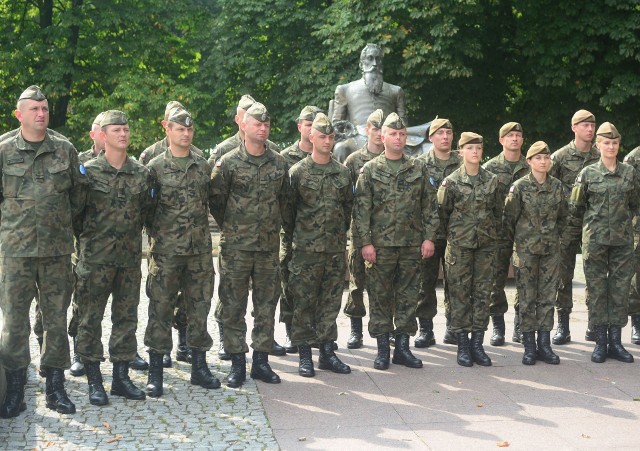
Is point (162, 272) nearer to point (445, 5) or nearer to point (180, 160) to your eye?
point (180, 160)

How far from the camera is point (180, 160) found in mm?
7801

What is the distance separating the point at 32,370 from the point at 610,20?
15522 mm

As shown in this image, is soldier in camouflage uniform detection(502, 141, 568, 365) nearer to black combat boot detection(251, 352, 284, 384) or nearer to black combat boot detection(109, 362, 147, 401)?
black combat boot detection(251, 352, 284, 384)

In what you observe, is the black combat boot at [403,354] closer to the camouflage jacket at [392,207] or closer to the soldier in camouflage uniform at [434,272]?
the soldier in camouflage uniform at [434,272]

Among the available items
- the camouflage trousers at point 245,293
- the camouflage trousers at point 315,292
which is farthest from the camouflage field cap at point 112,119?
the camouflage trousers at point 315,292

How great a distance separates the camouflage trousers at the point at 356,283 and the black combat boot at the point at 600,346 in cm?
218

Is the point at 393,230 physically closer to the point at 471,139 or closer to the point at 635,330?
the point at 471,139

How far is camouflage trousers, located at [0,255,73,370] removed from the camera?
7094mm

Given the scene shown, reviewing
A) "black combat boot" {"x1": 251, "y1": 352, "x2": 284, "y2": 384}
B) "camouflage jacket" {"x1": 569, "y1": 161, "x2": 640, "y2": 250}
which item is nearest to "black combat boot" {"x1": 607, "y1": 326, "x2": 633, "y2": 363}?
"camouflage jacket" {"x1": 569, "y1": 161, "x2": 640, "y2": 250}

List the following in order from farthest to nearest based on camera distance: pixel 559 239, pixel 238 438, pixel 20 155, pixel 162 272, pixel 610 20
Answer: pixel 610 20 < pixel 559 239 < pixel 162 272 < pixel 20 155 < pixel 238 438

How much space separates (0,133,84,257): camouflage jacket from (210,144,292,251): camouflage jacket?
52.4 inches

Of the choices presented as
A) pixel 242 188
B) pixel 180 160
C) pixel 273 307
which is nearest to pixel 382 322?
pixel 273 307

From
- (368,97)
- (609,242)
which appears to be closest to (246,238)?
(609,242)

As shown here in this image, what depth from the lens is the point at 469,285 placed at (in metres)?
8.84
